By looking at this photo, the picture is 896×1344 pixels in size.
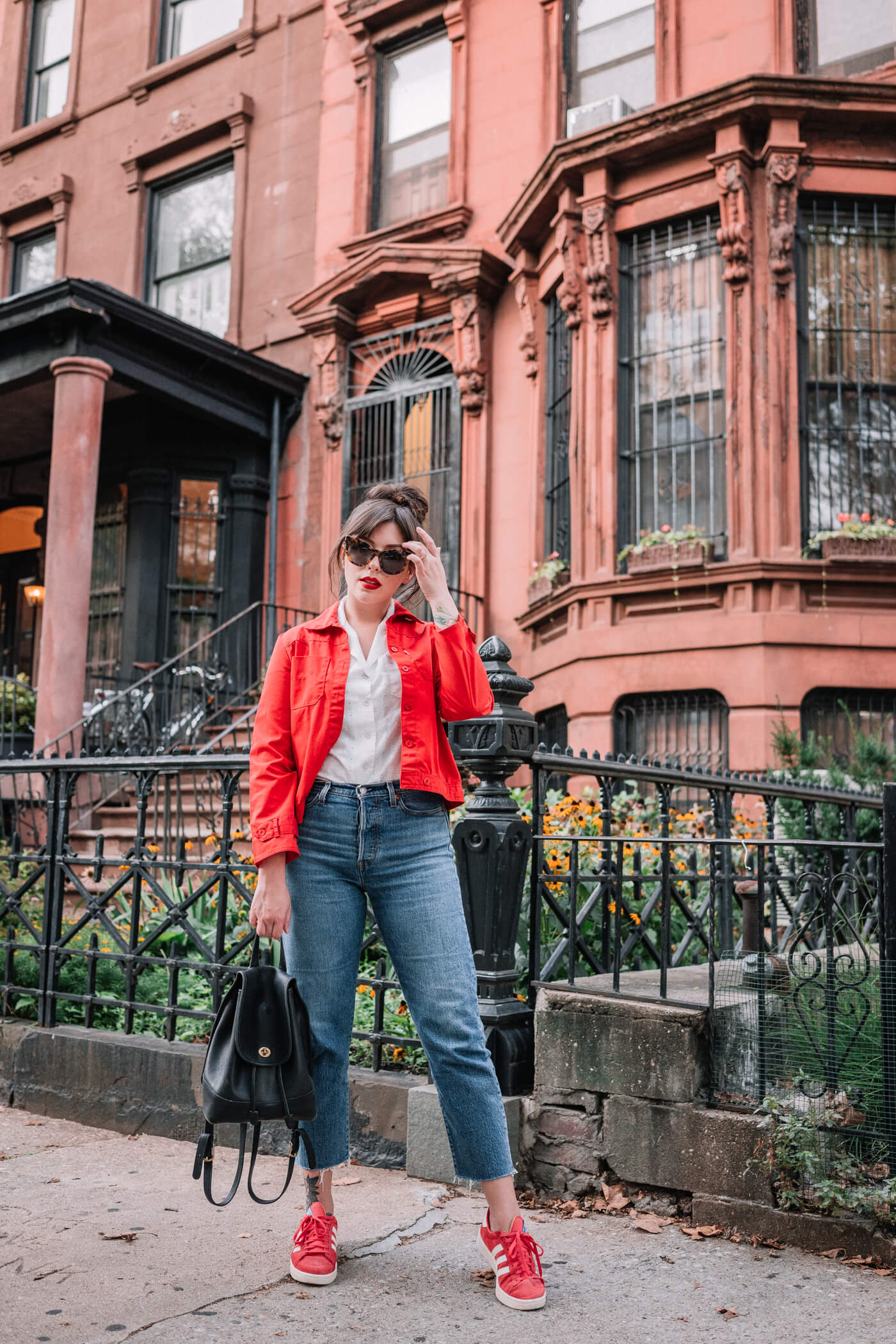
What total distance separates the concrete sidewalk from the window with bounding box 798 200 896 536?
678 centimetres

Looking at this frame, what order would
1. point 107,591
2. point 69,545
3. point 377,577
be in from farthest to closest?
point 107,591 < point 69,545 < point 377,577

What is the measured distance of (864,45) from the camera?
32.1ft

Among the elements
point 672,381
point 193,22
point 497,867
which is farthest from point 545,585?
point 193,22

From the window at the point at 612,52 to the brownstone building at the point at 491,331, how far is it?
0.03m

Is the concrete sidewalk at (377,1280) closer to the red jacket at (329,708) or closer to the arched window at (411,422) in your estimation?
the red jacket at (329,708)

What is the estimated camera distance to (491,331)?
1180 cm

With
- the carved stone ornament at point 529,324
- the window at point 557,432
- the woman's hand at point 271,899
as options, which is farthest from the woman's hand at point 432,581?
the carved stone ornament at point 529,324

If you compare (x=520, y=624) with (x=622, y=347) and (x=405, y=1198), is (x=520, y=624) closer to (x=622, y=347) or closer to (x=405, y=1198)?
(x=622, y=347)

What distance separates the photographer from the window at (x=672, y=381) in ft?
30.8

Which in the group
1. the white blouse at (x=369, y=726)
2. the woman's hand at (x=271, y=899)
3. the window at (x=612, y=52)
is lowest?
the woman's hand at (x=271, y=899)

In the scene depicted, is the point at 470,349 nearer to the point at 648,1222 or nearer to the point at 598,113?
the point at 598,113

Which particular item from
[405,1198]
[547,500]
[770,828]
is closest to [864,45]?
[547,500]

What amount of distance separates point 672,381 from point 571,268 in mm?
1375

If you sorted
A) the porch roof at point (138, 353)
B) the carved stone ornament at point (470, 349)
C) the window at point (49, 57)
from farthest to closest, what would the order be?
the window at point (49, 57), the carved stone ornament at point (470, 349), the porch roof at point (138, 353)
